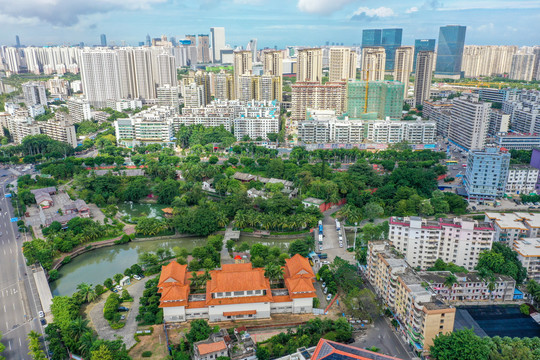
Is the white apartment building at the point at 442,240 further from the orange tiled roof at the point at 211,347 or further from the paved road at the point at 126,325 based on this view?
the paved road at the point at 126,325

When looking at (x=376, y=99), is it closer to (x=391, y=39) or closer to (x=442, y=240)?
(x=442, y=240)

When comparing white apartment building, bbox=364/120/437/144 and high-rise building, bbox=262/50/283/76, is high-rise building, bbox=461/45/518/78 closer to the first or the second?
high-rise building, bbox=262/50/283/76

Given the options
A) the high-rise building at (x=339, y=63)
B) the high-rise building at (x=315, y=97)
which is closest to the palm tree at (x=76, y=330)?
the high-rise building at (x=315, y=97)

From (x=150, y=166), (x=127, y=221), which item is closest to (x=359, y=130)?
(x=150, y=166)

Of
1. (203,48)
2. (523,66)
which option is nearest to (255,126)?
(523,66)

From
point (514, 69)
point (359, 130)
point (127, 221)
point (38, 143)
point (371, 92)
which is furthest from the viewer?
point (514, 69)

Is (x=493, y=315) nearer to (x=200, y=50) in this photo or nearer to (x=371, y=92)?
(x=371, y=92)

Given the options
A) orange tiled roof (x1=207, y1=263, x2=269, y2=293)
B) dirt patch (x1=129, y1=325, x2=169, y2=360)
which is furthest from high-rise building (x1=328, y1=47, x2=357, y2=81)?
dirt patch (x1=129, y1=325, x2=169, y2=360)
